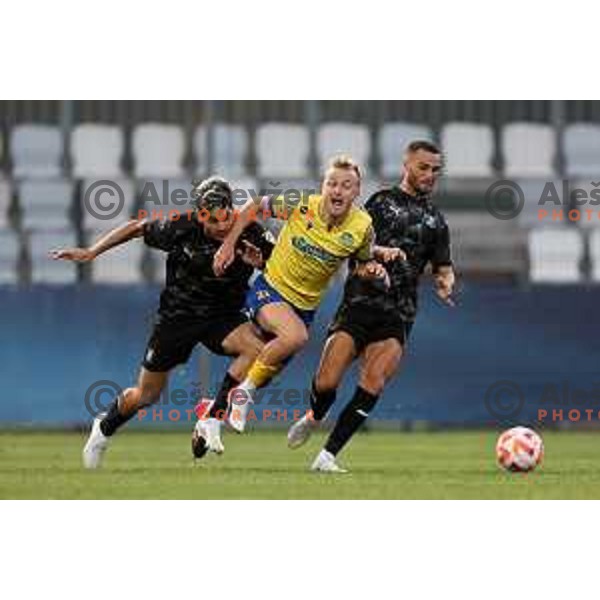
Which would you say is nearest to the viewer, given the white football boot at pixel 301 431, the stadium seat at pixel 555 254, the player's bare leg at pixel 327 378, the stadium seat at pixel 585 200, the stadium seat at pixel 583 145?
the player's bare leg at pixel 327 378

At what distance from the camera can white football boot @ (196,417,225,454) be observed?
13.4 m

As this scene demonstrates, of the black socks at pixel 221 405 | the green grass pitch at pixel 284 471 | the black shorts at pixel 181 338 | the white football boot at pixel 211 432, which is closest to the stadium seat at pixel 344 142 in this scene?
the green grass pitch at pixel 284 471

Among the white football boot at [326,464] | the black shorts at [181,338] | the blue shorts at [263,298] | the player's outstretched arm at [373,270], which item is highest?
the player's outstretched arm at [373,270]

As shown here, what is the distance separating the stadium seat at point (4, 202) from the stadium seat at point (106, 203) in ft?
2.73

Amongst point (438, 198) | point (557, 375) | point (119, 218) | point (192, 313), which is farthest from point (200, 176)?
point (192, 313)

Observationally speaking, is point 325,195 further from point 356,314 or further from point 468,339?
point 468,339

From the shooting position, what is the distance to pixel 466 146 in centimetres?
2383

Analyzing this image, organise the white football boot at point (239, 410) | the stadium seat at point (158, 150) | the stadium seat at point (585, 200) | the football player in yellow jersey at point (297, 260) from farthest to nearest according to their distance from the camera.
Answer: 1. the stadium seat at point (158, 150)
2. the stadium seat at point (585, 200)
3. the football player in yellow jersey at point (297, 260)
4. the white football boot at point (239, 410)

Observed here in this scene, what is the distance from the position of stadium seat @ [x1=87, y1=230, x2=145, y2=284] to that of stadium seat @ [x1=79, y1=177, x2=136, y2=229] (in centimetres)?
38

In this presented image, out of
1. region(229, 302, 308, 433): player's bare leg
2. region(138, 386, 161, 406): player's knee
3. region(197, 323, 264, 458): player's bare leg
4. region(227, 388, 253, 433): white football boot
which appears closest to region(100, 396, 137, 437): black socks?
region(138, 386, 161, 406): player's knee

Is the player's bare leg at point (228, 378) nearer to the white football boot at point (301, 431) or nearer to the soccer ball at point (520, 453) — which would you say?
the white football boot at point (301, 431)

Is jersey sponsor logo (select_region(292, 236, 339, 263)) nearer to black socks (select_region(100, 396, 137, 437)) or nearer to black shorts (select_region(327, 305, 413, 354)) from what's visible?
black shorts (select_region(327, 305, 413, 354))

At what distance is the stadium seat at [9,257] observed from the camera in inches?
869

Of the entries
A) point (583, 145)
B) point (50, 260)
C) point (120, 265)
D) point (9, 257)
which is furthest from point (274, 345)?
point (583, 145)
